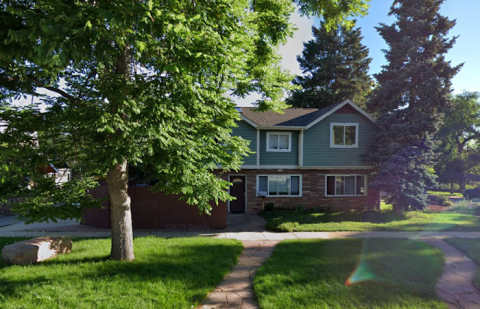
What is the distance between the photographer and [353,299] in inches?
199

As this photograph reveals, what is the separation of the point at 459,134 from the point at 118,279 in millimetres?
49610

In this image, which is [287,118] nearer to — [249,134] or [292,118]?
[292,118]

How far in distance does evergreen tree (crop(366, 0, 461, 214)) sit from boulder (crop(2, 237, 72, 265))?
584 inches

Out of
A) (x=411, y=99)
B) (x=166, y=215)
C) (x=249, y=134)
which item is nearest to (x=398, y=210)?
(x=411, y=99)

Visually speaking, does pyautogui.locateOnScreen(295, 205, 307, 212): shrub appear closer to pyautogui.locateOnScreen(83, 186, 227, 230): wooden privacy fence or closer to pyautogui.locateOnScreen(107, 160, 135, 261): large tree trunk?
pyautogui.locateOnScreen(83, 186, 227, 230): wooden privacy fence

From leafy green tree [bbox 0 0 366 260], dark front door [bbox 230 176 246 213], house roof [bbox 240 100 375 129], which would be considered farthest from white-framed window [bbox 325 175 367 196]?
leafy green tree [bbox 0 0 366 260]

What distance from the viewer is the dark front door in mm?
16188

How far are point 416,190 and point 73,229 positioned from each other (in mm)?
16360

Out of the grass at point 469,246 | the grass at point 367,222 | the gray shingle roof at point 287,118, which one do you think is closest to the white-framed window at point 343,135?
the gray shingle roof at point 287,118

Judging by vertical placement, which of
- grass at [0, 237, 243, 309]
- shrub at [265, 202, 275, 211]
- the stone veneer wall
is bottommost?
grass at [0, 237, 243, 309]

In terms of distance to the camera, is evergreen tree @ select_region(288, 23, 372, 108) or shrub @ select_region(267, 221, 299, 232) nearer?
shrub @ select_region(267, 221, 299, 232)

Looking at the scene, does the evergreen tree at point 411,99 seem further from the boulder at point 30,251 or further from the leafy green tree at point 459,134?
the leafy green tree at point 459,134

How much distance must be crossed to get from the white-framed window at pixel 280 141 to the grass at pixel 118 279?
8844mm

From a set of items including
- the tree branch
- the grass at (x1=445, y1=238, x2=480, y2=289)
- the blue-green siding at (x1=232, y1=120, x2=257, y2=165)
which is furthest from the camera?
the blue-green siding at (x1=232, y1=120, x2=257, y2=165)
